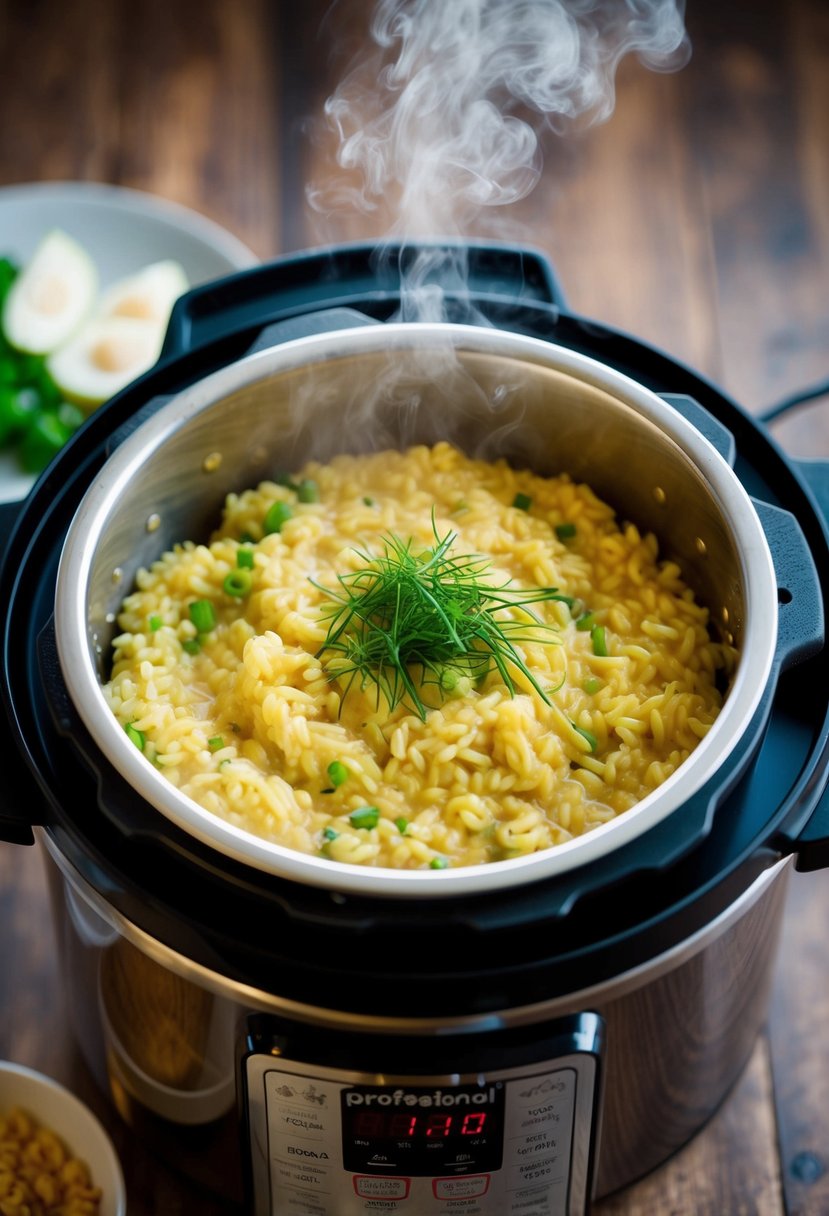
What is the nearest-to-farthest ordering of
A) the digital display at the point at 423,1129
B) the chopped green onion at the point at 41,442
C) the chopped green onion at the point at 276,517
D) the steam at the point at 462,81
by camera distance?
the digital display at the point at 423,1129 → the chopped green onion at the point at 276,517 → the steam at the point at 462,81 → the chopped green onion at the point at 41,442

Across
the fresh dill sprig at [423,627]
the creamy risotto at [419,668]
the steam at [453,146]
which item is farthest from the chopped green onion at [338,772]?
the steam at [453,146]

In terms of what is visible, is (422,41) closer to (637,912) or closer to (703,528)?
(703,528)

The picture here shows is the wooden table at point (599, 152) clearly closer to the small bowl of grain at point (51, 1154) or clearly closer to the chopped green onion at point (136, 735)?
the chopped green onion at point (136, 735)

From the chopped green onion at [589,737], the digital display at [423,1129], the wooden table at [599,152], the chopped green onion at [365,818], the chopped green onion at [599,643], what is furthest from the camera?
the wooden table at [599,152]

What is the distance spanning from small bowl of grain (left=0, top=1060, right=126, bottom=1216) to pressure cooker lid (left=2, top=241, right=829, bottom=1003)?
0.66m

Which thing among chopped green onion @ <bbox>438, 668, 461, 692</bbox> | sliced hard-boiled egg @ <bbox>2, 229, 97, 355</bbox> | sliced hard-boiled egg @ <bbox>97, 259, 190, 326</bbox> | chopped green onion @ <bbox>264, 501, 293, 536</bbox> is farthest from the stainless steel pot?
sliced hard-boiled egg @ <bbox>2, 229, 97, 355</bbox>

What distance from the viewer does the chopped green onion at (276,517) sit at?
7.50ft

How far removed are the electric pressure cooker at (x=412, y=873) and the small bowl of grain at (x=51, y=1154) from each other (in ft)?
Result: 0.28

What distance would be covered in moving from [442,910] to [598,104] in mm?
2832

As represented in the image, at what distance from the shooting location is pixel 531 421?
2342 millimetres

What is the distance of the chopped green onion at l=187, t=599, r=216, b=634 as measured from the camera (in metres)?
2.17

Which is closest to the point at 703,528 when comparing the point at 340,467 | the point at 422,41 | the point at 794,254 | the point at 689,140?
the point at 340,467

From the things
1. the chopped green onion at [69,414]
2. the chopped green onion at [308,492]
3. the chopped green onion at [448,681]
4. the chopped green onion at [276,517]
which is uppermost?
the chopped green onion at [69,414]

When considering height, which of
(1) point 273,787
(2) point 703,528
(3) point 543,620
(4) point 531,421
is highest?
(4) point 531,421
